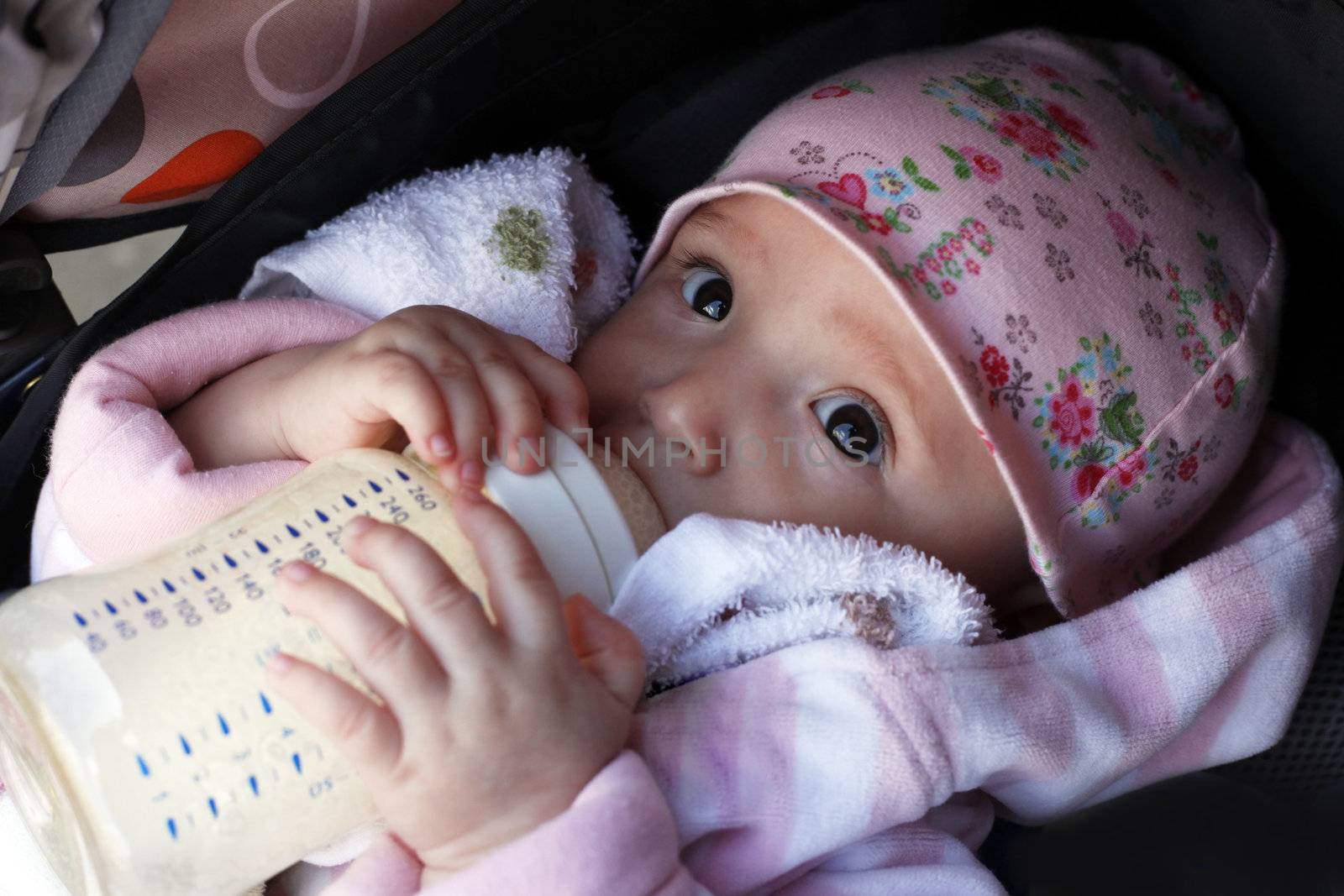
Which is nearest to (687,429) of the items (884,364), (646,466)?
(646,466)

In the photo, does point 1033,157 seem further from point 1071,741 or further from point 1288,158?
point 1071,741

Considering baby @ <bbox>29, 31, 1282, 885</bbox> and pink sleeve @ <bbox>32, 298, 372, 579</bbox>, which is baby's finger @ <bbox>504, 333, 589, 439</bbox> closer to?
baby @ <bbox>29, 31, 1282, 885</bbox>

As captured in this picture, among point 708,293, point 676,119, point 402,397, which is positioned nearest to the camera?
point 402,397

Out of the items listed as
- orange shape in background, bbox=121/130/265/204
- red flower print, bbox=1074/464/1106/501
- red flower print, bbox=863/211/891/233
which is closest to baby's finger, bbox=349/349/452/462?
orange shape in background, bbox=121/130/265/204

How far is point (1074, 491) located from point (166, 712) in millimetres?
581

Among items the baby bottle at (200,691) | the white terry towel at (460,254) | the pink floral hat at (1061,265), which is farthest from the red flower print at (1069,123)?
the baby bottle at (200,691)

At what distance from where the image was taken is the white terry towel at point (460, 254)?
90 cm

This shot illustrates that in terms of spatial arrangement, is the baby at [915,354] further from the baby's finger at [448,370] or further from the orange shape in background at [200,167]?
the orange shape in background at [200,167]

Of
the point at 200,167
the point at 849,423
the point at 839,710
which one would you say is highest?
the point at 200,167

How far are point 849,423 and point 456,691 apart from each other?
0.34m

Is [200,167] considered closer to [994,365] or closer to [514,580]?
[514,580]

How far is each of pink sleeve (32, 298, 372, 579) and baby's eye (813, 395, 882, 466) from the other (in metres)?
0.35

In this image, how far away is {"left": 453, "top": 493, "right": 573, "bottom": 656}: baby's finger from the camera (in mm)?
595

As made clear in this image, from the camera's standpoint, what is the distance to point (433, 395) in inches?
26.4
